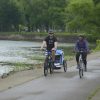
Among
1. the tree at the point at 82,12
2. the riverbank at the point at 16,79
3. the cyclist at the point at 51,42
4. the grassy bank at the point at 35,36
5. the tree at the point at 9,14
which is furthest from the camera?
the tree at the point at 9,14

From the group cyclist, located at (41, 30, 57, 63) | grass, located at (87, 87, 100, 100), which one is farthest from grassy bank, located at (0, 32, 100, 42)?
grass, located at (87, 87, 100, 100)

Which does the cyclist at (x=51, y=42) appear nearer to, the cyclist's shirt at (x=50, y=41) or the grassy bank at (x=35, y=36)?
the cyclist's shirt at (x=50, y=41)

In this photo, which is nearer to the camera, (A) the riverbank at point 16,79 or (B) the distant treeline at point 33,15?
(A) the riverbank at point 16,79

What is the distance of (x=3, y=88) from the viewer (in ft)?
52.1

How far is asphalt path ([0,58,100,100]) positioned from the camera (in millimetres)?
13547

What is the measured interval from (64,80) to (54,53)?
2.90 metres

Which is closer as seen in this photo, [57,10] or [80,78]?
[80,78]

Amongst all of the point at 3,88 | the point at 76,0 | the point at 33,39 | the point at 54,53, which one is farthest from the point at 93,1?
the point at 3,88

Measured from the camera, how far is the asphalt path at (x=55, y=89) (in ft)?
44.4

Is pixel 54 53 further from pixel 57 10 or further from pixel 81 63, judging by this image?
pixel 57 10

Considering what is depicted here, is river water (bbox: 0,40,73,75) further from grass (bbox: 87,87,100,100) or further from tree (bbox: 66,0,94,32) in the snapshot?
grass (bbox: 87,87,100,100)

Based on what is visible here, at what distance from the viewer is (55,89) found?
15.2 m

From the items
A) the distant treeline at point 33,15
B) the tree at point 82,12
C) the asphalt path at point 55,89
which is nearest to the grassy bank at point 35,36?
the distant treeline at point 33,15

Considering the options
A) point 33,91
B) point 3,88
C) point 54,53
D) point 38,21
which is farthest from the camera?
point 38,21
